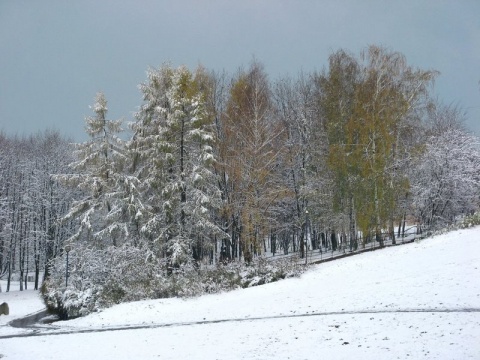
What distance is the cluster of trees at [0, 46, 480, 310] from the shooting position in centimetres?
2731

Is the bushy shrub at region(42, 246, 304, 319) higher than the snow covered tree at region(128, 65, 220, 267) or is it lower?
lower

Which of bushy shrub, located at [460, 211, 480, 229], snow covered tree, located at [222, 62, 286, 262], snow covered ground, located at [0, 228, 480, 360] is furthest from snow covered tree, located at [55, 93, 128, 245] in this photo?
bushy shrub, located at [460, 211, 480, 229]

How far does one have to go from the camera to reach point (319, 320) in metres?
13.9

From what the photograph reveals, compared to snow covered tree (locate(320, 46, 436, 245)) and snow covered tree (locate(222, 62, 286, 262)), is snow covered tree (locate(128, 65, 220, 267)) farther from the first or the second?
snow covered tree (locate(320, 46, 436, 245))

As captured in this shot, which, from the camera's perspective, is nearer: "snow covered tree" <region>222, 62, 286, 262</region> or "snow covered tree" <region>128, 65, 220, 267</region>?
"snow covered tree" <region>128, 65, 220, 267</region>

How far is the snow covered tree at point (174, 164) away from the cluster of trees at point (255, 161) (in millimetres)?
78

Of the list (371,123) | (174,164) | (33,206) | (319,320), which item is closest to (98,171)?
(174,164)

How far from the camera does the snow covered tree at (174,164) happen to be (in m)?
26.5

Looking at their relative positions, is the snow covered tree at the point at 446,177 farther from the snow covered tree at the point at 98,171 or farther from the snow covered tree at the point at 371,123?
the snow covered tree at the point at 98,171

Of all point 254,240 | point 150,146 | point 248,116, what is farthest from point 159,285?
point 248,116

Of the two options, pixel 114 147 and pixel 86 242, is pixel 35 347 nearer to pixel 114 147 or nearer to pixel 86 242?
pixel 86 242

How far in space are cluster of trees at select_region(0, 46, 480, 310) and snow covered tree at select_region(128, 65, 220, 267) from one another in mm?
78

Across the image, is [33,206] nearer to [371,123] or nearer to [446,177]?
[371,123]

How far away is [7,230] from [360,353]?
127 feet
